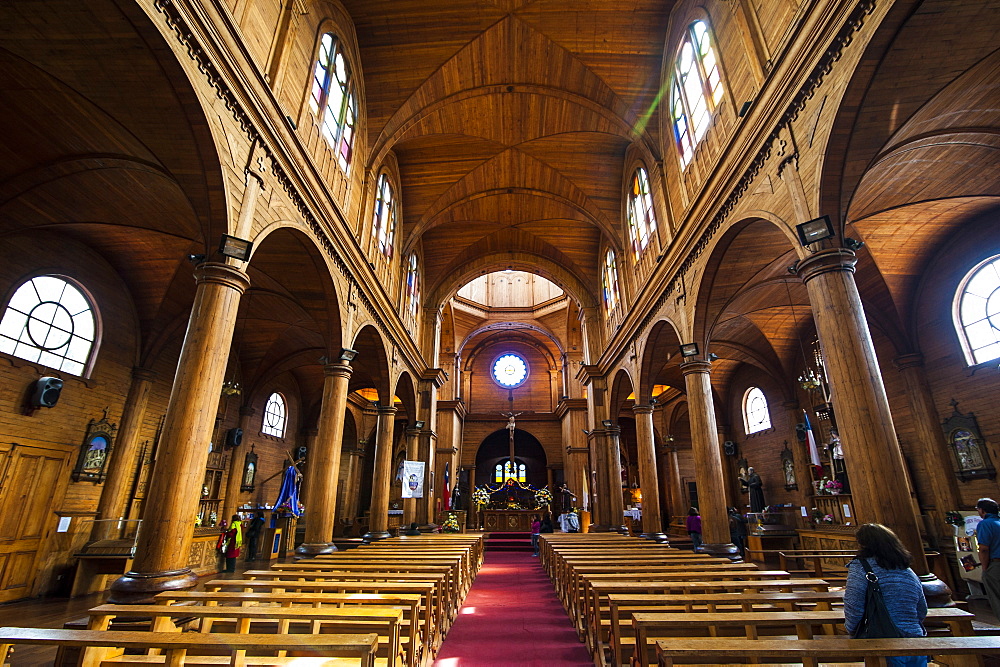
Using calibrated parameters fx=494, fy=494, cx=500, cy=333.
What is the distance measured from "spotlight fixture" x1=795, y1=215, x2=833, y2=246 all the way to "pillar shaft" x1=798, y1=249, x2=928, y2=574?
0.58ft

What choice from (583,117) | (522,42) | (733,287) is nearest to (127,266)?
(522,42)

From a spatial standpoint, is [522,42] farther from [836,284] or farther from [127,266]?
[127,266]

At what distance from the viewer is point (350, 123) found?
1141 centimetres

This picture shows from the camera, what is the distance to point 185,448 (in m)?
5.11

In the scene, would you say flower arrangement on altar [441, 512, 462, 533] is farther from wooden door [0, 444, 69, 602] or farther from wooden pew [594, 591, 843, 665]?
wooden pew [594, 591, 843, 665]

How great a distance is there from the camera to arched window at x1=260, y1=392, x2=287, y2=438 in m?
18.2

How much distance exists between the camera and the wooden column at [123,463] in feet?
34.9

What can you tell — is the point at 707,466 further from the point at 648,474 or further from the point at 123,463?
the point at 123,463

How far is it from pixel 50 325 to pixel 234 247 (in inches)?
268

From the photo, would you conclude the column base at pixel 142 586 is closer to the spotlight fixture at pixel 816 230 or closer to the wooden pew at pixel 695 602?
the wooden pew at pixel 695 602

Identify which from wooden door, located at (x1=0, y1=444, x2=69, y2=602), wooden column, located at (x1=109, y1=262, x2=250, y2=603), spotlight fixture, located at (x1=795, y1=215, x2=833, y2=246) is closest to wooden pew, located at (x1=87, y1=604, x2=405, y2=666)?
wooden column, located at (x1=109, y1=262, x2=250, y2=603)

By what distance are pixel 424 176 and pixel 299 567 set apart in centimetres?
1231

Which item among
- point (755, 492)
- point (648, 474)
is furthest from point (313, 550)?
point (755, 492)

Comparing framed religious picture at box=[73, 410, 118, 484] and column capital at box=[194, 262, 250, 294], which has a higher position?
column capital at box=[194, 262, 250, 294]
